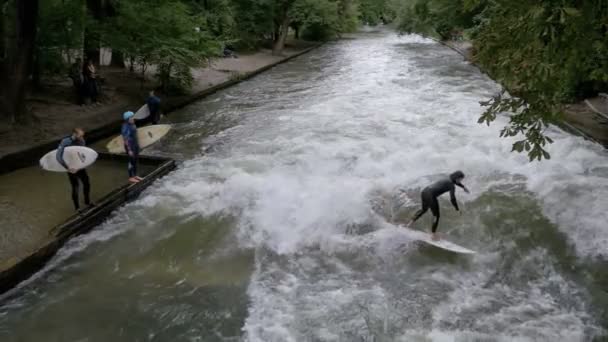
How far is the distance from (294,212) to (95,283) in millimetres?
4369

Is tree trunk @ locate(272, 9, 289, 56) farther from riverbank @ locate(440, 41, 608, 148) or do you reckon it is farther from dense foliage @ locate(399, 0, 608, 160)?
dense foliage @ locate(399, 0, 608, 160)

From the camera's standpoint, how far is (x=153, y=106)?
1622cm

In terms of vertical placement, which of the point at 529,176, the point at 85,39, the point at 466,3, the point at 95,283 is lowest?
the point at 95,283

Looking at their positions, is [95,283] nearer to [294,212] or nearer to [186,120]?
[294,212]

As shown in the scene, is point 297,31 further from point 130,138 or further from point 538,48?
point 538,48

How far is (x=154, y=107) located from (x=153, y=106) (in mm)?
58

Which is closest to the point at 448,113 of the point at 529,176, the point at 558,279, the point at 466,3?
the point at 529,176

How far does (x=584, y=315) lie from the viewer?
7.07 meters

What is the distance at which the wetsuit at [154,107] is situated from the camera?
1609cm

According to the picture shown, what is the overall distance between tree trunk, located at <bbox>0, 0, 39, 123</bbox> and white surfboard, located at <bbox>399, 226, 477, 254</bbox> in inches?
457

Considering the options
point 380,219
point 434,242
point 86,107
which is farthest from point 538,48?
point 86,107

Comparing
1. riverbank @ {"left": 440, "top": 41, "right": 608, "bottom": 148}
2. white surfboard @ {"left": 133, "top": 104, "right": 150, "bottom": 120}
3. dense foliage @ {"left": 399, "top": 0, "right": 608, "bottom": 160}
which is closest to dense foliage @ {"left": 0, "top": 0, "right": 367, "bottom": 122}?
white surfboard @ {"left": 133, "top": 104, "right": 150, "bottom": 120}

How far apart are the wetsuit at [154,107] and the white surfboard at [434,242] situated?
408 inches

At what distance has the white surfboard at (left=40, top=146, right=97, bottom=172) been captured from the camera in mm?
8867
